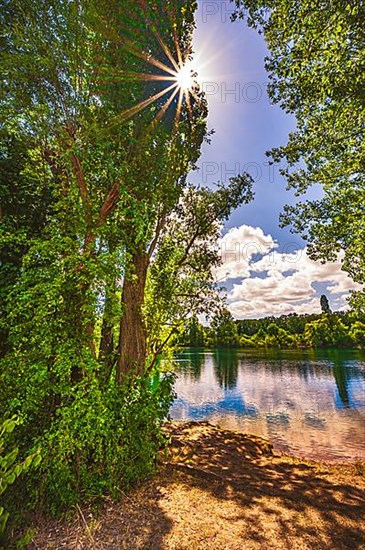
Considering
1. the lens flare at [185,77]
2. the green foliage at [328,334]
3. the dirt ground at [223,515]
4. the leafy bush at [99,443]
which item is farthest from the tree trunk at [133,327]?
the green foliage at [328,334]

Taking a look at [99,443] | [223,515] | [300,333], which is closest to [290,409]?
[223,515]

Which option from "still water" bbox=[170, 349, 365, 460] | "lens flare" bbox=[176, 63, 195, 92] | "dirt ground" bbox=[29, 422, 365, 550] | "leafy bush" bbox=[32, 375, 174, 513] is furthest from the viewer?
"still water" bbox=[170, 349, 365, 460]

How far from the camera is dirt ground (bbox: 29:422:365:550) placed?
3.14m

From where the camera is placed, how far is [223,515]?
11.9 ft

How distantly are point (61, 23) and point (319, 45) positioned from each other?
5.22 metres

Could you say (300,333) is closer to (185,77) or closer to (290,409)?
(290,409)

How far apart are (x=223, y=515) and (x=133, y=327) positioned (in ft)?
11.3

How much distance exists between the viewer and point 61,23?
187 inches

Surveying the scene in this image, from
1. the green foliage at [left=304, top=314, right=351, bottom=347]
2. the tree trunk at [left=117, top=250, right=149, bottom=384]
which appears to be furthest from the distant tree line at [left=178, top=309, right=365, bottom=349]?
the tree trunk at [left=117, top=250, right=149, bottom=384]

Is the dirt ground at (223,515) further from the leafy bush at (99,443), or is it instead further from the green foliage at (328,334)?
the green foliage at (328,334)

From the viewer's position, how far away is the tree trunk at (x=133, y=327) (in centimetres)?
555

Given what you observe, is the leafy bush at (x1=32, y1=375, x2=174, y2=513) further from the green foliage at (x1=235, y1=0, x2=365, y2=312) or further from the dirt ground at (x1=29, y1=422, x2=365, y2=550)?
the green foliage at (x1=235, y1=0, x2=365, y2=312)

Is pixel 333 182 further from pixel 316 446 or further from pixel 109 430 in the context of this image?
pixel 109 430

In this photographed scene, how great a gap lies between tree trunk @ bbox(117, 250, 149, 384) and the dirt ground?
1.91 m
